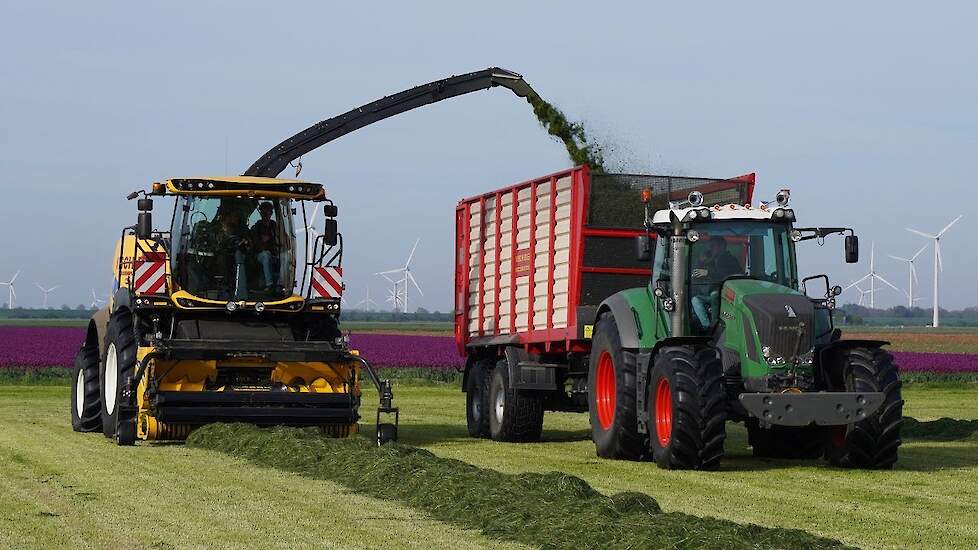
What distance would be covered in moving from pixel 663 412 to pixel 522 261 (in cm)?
499

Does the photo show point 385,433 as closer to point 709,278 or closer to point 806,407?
point 709,278

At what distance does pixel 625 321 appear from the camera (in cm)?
1630

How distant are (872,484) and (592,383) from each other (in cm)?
394

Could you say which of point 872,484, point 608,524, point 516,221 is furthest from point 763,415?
point 516,221

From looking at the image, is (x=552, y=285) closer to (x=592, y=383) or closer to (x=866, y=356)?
(x=592, y=383)

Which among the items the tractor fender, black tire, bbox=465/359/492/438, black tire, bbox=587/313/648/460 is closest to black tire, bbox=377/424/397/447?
black tire, bbox=587/313/648/460

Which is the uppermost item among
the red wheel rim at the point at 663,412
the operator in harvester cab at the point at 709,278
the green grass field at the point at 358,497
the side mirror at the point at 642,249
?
the side mirror at the point at 642,249

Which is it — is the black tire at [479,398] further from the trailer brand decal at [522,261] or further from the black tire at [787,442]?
the black tire at [787,442]

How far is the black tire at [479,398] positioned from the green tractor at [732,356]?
173 inches

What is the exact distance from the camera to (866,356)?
15.1m

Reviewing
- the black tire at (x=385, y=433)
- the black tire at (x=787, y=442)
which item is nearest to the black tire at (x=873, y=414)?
the black tire at (x=787, y=442)

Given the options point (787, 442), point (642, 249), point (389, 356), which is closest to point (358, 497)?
point (642, 249)

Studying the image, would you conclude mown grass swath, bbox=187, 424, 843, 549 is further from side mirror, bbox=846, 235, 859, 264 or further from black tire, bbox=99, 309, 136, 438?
side mirror, bbox=846, 235, 859, 264

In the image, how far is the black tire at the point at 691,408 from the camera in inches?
576
